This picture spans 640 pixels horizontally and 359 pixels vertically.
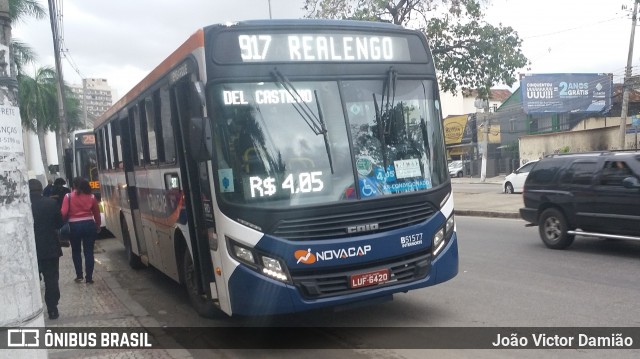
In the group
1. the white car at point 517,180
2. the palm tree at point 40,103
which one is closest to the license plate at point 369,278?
the white car at point 517,180

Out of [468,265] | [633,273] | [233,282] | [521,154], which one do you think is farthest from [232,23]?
[521,154]

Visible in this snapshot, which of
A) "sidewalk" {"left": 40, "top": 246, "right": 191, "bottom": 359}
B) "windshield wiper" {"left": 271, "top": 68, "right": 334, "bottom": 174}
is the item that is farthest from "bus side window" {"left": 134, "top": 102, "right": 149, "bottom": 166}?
"windshield wiper" {"left": 271, "top": 68, "right": 334, "bottom": 174}

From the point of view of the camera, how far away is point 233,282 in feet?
16.8

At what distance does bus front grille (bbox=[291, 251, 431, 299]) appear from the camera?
5.08 meters

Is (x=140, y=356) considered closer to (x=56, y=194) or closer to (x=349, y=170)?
(x=349, y=170)

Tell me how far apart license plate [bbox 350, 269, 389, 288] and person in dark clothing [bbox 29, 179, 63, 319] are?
4077 millimetres

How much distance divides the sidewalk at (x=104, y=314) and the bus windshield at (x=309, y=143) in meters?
2.07

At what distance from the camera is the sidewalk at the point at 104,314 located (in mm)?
5801

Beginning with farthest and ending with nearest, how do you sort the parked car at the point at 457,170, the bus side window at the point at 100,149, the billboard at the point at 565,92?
the parked car at the point at 457,170 → the billboard at the point at 565,92 → the bus side window at the point at 100,149

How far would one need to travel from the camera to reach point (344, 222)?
17.0 ft

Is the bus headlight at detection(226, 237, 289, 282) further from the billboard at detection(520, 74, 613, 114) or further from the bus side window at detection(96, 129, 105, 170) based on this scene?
the billboard at detection(520, 74, 613, 114)

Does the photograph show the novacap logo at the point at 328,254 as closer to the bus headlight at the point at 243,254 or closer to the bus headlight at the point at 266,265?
the bus headlight at the point at 266,265

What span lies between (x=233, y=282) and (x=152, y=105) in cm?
328

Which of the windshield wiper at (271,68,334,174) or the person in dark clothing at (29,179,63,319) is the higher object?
the windshield wiper at (271,68,334,174)
